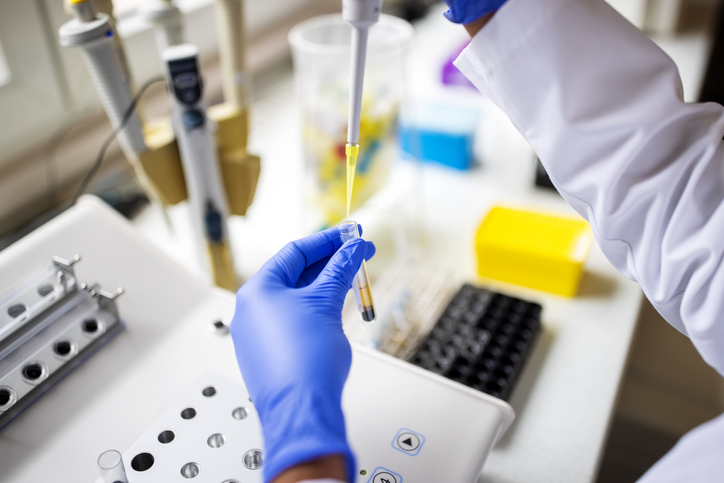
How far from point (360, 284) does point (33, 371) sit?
1.15 ft

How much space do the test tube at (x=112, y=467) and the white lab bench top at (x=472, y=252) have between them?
15.5 inches

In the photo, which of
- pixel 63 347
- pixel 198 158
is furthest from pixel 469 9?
pixel 63 347

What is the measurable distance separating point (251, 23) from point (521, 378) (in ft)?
4.07

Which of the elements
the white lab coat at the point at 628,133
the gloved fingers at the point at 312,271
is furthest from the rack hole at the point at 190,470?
the white lab coat at the point at 628,133

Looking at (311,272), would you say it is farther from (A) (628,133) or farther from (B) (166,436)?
(A) (628,133)

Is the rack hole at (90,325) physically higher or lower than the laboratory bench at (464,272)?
higher

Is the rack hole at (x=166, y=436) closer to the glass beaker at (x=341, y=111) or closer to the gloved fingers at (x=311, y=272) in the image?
the gloved fingers at (x=311, y=272)

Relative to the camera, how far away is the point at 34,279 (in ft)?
2.11

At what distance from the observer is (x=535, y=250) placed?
917 mm

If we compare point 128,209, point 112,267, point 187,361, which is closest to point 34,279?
point 112,267

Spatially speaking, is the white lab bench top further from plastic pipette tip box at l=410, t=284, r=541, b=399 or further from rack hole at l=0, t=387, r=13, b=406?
rack hole at l=0, t=387, r=13, b=406

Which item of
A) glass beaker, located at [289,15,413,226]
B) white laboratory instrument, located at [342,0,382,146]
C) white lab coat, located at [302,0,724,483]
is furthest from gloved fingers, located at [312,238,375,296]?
glass beaker, located at [289,15,413,226]

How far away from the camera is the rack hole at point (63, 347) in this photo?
617mm

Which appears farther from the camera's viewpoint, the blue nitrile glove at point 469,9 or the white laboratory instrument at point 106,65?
the white laboratory instrument at point 106,65
